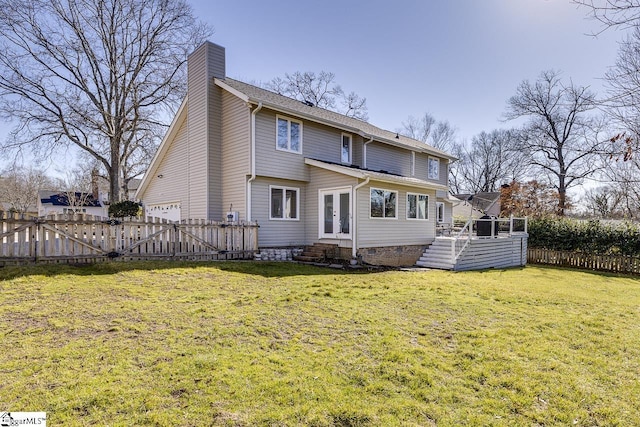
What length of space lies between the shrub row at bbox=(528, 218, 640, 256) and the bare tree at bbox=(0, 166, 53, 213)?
170ft

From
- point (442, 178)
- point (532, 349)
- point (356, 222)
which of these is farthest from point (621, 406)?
point (442, 178)

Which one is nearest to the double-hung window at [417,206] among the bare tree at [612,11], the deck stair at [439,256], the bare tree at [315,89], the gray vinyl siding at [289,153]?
the deck stair at [439,256]

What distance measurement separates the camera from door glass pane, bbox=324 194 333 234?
42.8 feet

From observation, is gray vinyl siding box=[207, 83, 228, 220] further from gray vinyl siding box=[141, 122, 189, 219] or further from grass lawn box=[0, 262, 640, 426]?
grass lawn box=[0, 262, 640, 426]

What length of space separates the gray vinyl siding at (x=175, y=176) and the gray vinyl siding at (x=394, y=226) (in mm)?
8038

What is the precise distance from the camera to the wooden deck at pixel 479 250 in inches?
530

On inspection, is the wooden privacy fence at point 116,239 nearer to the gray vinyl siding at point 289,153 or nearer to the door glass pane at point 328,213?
the gray vinyl siding at point 289,153

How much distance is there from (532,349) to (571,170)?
33833mm

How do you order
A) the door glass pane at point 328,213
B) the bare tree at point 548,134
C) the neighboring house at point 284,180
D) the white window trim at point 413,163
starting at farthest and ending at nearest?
the bare tree at point 548,134 < the white window trim at point 413,163 < the door glass pane at point 328,213 < the neighboring house at point 284,180

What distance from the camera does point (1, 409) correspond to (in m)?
2.66

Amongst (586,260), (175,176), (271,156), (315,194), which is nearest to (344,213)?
(315,194)

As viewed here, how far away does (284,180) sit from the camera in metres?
13.3

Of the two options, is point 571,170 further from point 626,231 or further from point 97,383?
point 97,383

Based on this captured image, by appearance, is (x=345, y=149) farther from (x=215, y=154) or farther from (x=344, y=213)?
(x=215, y=154)
